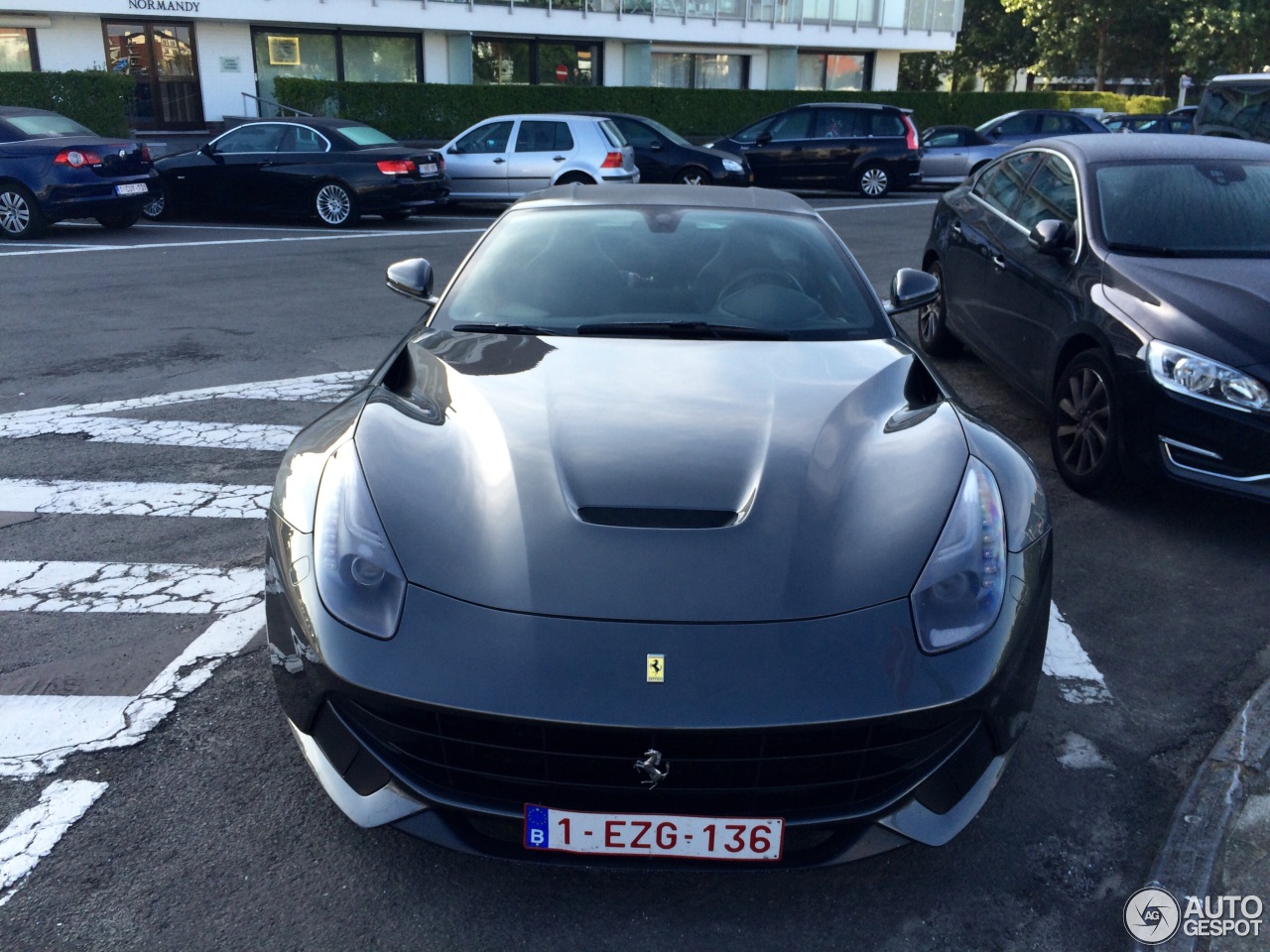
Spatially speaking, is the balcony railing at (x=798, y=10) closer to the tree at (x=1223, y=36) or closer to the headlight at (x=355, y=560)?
the tree at (x=1223, y=36)

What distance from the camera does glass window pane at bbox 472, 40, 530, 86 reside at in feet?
105

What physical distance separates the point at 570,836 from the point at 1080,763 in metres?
1.61

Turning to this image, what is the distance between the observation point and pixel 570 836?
2.31 metres

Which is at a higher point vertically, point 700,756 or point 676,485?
point 676,485

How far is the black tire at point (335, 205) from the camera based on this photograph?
14.9 metres

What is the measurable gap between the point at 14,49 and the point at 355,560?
28.5 meters

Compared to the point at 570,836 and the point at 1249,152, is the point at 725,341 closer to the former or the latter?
the point at 570,836

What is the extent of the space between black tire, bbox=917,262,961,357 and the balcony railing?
83.8ft

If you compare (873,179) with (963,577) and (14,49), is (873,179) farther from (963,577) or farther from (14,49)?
(14,49)

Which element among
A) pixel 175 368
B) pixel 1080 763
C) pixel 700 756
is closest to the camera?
pixel 700 756

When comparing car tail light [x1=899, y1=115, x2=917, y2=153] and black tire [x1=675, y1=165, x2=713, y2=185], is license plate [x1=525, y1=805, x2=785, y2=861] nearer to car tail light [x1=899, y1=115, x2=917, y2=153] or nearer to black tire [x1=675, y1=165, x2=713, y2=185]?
black tire [x1=675, y1=165, x2=713, y2=185]

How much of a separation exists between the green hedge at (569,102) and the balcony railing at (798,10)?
3728 mm

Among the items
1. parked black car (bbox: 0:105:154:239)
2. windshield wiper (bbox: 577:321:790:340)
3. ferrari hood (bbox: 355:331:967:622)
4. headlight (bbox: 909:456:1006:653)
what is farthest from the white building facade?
headlight (bbox: 909:456:1006:653)

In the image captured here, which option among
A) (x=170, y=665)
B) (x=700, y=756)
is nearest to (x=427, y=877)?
(x=700, y=756)
